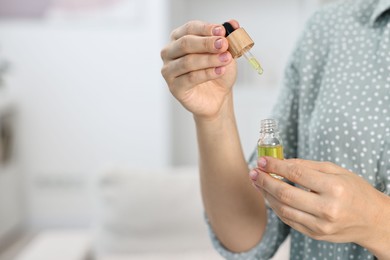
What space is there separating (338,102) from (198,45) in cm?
27

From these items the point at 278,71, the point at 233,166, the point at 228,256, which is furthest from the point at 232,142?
the point at 278,71

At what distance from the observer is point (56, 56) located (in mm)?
3393

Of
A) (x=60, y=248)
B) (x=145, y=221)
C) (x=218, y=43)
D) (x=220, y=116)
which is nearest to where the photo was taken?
(x=218, y=43)

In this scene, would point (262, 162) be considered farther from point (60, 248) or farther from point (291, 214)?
point (60, 248)

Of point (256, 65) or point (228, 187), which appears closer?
point (256, 65)

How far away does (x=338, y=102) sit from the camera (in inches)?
35.1

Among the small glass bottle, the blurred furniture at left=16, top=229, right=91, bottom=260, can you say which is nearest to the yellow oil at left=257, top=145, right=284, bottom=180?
the small glass bottle

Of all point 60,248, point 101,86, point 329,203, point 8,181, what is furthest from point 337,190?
point 8,181

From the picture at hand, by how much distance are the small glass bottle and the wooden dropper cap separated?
0.33 ft

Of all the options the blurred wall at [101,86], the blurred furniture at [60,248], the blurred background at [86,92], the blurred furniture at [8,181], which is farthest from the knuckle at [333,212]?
the blurred furniture at [8,181]

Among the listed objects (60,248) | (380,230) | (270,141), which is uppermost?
(270,141)

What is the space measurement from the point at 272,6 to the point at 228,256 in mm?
2659

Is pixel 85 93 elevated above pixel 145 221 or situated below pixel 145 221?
above

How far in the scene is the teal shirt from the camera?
2.80ft
